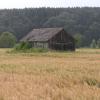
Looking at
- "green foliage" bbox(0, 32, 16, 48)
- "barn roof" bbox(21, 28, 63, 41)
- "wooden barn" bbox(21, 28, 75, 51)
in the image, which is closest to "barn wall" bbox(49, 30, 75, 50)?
"wooden barn" bbox(21, 28, 75, 51)

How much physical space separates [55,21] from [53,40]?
181ft

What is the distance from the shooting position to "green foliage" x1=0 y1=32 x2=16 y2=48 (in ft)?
318

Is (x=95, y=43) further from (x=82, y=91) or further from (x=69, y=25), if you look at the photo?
(x=82, y=91)

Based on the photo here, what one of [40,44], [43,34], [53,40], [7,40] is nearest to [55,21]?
[7,40]

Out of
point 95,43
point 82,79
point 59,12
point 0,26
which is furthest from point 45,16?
point 82,79

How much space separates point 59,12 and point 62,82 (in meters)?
124

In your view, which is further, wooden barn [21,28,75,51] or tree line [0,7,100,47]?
tree line [0,7,100,47]

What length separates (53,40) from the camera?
217 ft

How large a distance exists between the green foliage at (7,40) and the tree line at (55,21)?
9.54m

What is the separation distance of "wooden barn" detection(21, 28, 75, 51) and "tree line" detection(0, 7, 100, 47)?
41.1 m

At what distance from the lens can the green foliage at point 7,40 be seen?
3815 inches

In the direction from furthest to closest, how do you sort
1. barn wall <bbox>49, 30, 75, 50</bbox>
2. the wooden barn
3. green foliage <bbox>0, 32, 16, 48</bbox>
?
green foliage <bbox>0, 32, 16, 48</bbox>, barn wall <bbox>49, 30, 75, 50</bbox>, the wooden barn

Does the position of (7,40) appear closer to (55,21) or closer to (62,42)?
(55,21)

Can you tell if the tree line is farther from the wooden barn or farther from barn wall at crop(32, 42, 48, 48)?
barn wall at crop(32, 42, 48, 48)
